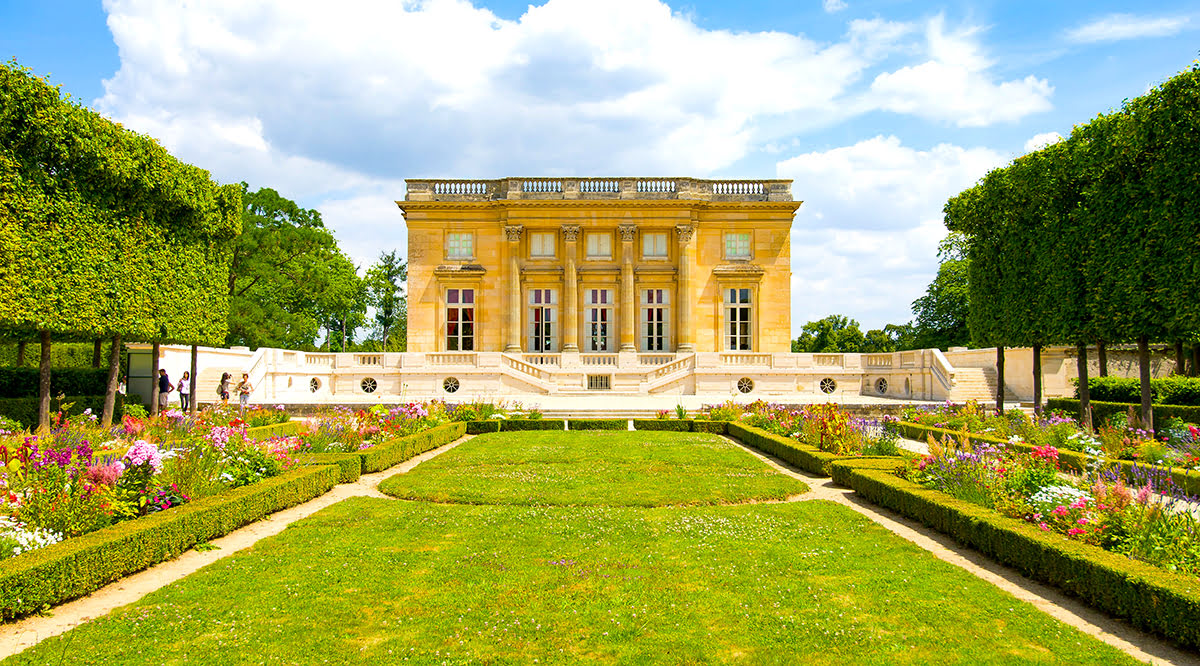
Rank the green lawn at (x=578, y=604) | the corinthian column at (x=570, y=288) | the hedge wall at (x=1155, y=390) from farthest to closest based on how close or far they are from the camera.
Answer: the corinthian column at (x=570, y=288) → the hedge wall at (x=1155, y=390) → the green lawn at (x=578, y=604)

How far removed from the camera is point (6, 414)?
1814cm

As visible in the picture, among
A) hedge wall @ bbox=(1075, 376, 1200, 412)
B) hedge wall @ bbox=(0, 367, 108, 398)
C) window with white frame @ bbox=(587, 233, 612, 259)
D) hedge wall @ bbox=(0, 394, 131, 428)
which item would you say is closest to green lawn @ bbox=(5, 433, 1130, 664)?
hedge wall @ bbox=(0, 394, 131, 428)

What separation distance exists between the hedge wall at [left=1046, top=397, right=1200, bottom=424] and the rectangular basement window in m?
17.2

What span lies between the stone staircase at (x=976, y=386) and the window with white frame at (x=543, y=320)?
20537mm

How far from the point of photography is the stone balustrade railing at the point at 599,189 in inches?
1507

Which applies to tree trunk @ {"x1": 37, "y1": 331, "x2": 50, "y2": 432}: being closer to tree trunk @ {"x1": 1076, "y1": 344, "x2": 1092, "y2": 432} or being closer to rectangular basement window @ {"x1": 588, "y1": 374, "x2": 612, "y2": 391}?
rectangular basement window @ {"x1": 588, "y1": 374, "x2": 612, "y2": 391}

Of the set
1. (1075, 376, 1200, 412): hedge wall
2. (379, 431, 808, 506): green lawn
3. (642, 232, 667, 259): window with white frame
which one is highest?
(642, 232, 667, 259): window with white frame

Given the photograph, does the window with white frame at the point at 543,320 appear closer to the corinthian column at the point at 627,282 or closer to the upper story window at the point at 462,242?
the corinthian column at the point at 627,282

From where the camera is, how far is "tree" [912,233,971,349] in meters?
49.6

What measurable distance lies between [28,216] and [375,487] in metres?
11.0

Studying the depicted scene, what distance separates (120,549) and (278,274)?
38.7 m

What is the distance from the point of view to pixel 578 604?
561 centimetres

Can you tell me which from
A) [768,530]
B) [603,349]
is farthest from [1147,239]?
[603,349]

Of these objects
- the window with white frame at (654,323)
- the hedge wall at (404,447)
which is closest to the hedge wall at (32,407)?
the hedge wall at (404,447)
